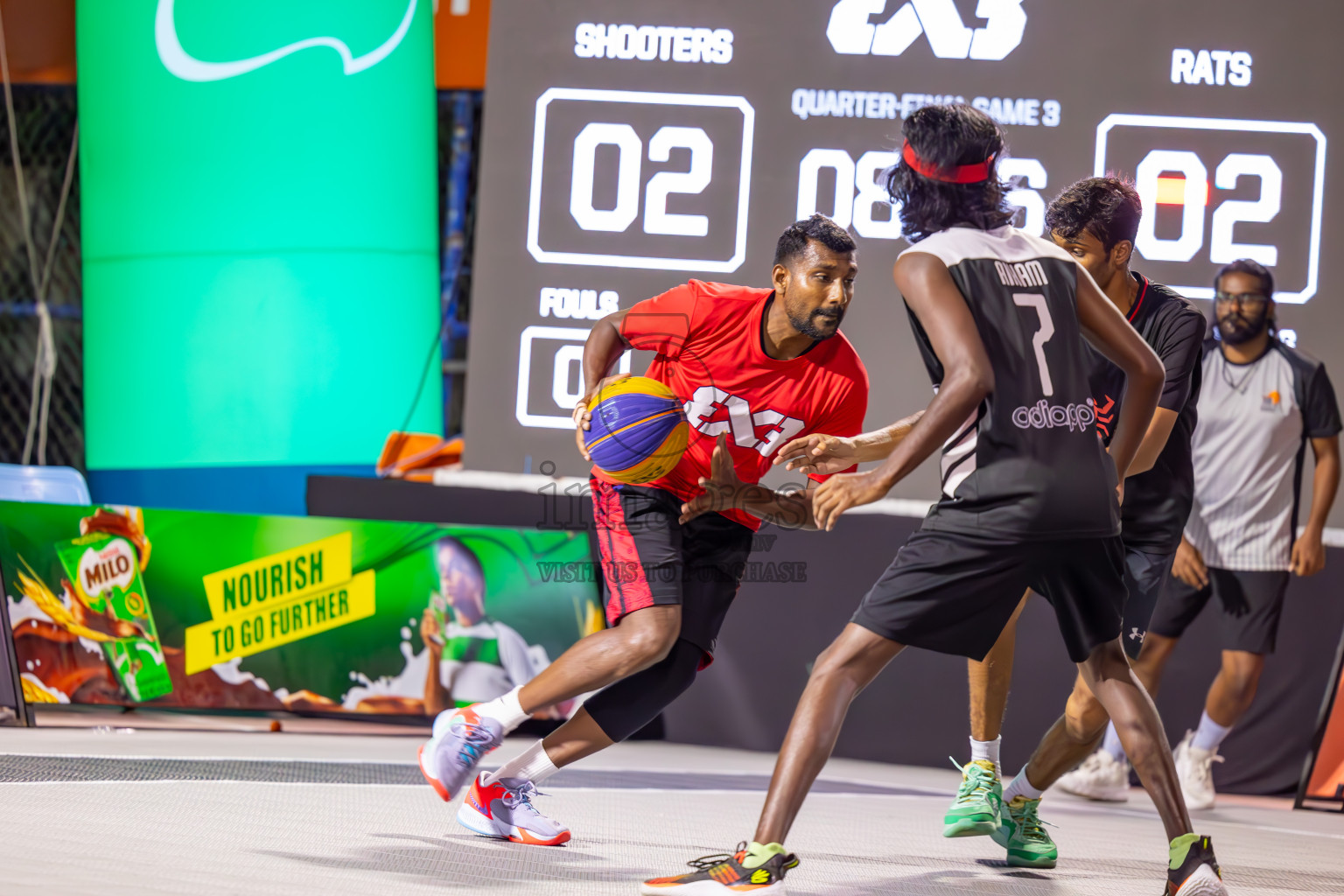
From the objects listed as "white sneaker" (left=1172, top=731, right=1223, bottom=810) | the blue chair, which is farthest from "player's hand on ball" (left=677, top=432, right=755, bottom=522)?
the blue chair

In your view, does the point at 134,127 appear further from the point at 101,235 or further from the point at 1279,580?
the point at 1279,580

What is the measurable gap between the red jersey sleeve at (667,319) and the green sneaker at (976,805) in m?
1.47

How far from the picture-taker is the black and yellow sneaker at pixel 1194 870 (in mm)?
2770

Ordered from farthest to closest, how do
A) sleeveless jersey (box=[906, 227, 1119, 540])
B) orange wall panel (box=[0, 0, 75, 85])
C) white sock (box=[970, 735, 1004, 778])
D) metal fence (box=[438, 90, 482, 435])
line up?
1. metal fence (box=[438, 90, 482, 435])
2. orange wall panel (box=[0, 0, 75, 85])
3. white sock (box=[970, 735, 1004, 778])
4. sleeveless jersey (box=[906, 227, 1119, 540])

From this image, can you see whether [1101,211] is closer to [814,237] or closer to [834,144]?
[814,237]

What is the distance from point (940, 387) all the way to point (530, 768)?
5.35 ft

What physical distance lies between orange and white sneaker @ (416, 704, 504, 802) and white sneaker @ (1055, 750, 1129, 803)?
9.57 feet

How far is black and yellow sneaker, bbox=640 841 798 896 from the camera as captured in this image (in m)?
2.60

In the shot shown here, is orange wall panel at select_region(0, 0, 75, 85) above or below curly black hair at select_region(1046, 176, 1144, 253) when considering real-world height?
above

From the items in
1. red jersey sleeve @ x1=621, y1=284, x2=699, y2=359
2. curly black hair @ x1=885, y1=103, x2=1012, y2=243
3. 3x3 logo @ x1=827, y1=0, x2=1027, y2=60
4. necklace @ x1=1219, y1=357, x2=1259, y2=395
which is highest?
3x3 logo @ x1=827, y1=0, x2=1027, y2=60

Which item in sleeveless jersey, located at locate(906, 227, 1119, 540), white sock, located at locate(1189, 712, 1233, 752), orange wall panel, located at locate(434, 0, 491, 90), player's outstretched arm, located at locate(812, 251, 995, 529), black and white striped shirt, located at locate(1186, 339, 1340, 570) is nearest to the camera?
player's outstretched arm, located at locate(812, 251, 995, 529)

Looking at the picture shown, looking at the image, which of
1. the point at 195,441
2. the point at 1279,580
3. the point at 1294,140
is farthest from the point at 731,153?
the point at 195,441

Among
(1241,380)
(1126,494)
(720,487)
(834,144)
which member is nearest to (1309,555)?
(1241,380)

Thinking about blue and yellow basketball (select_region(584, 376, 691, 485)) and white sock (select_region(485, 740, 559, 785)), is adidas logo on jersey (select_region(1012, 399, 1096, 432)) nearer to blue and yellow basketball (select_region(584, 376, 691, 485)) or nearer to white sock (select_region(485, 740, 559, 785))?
blue and yellow basketball (select_region(584, 376, 691, 485))
